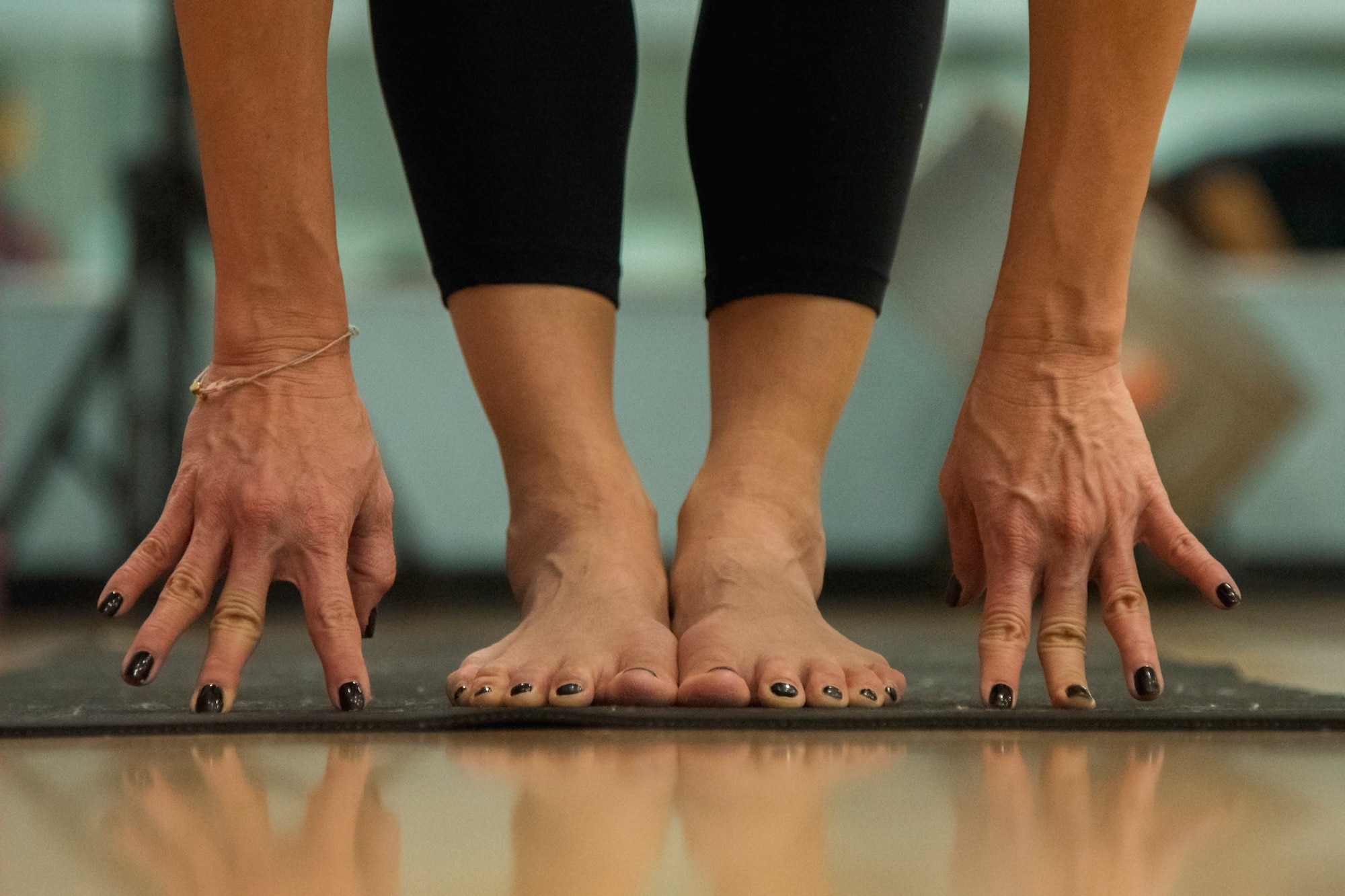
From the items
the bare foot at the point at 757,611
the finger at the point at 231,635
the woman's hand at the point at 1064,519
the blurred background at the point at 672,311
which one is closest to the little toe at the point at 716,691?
the bare foot at the point at 757,611

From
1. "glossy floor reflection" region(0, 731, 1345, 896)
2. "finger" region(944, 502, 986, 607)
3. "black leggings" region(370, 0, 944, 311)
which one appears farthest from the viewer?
"black leggings" region(370, 0, 944, 311)

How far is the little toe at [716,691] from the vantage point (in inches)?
29.7

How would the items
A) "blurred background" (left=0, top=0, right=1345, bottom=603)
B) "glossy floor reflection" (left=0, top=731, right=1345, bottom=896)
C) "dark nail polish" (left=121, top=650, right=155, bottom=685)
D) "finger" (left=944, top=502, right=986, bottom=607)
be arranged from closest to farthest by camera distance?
"glossy floor reflection" (left=0, top=731, right=1345, bottom=896)
"dark nail polish" (left=121, top=650, right=155, bottom=685)
"finger" (left=944, top=502, right=986, bottom=607)
"blurred background" (left=0, top=0, right=1345, bottom=603)

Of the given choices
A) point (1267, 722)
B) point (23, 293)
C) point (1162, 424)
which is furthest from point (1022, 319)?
point (23, 293)

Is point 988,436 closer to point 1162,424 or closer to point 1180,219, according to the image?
point 1162,424

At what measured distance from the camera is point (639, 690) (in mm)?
755

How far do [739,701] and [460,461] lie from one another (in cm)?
173

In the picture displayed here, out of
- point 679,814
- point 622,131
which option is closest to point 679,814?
point 679,814

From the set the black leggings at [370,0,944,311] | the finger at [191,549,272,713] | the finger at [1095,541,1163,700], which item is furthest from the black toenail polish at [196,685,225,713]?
the finger at [1095,541,1163,700]

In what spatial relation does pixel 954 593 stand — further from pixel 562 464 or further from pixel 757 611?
pixel 562 464

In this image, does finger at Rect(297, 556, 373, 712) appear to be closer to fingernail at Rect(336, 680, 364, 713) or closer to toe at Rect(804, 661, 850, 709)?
fingernail at Rect(336, 680, 364, 713)

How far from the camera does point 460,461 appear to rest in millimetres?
2424

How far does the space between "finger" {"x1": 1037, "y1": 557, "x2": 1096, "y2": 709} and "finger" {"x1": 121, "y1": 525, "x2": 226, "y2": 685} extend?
1.46 ft

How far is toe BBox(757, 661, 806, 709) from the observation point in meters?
0.75
